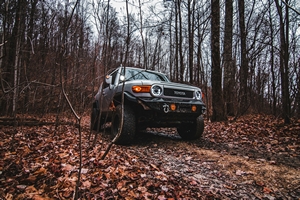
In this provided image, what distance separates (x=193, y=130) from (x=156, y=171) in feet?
6.60

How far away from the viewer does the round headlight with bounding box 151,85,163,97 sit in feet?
10.8

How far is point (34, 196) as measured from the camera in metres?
1.73

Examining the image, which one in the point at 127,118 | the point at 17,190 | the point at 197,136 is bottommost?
the point at 17,190

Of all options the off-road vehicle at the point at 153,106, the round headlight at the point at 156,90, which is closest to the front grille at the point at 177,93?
the off-road vehicle at the point at 153,106

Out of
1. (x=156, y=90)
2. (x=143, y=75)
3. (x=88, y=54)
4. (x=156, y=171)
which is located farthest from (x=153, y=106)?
(x=88, y=54)

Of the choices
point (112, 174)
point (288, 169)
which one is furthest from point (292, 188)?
point (112, 174)

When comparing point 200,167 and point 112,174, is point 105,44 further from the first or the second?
point 200,167

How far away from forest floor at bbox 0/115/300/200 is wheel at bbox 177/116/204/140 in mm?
407

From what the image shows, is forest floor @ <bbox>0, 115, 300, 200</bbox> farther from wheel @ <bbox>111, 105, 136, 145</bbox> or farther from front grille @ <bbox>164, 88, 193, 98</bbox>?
front grille @ <bbox>164, 88, 193, 98</bbox>

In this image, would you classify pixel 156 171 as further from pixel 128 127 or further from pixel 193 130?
pixel 193 130

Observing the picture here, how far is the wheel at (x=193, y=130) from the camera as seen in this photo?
401 centimetres

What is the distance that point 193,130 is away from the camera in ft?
13.5

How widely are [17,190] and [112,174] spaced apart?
3.25 feet

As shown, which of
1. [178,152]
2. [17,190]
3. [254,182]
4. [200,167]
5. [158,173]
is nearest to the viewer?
[17,190]
